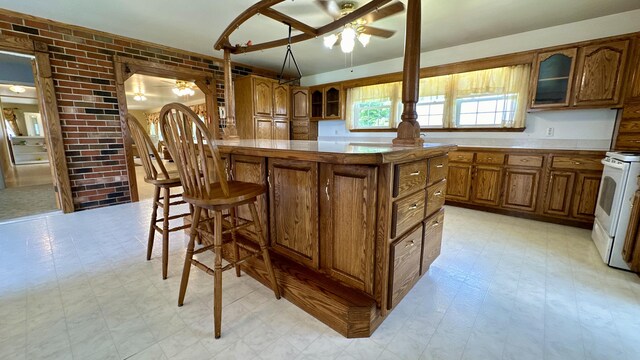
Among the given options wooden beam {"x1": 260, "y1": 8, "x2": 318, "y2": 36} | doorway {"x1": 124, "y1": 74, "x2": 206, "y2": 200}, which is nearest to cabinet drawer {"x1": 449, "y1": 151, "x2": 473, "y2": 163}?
wooden beam {"x1": 260, "y1": 8, "x2": 318, "y2": 36}

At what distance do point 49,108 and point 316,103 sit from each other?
4.03 meters

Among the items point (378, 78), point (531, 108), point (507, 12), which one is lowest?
point (531, 108)

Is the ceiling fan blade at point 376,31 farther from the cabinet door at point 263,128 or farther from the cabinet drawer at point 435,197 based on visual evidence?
Answer: the cabinet door at point 263,128

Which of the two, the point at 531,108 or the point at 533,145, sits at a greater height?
the point at 531,108

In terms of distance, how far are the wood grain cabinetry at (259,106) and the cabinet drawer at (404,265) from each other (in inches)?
154

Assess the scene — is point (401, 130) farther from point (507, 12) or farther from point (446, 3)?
point (507, 12)

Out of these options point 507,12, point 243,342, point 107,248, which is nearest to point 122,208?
point 107,248

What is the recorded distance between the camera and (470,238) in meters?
2.47

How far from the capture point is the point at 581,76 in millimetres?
2760

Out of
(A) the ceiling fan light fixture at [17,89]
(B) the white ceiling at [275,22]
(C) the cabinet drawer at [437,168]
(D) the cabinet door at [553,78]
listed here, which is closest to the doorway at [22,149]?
(A) the ceiling fan light fixture at [17,89]

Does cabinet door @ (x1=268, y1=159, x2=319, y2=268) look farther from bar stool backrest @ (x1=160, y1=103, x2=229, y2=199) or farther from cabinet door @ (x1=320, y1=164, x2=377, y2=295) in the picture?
bar stool backrest @ (x1=160, y1=103, x2=229, y2=199)

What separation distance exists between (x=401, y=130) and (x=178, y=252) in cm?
203

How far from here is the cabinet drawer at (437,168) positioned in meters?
1.59

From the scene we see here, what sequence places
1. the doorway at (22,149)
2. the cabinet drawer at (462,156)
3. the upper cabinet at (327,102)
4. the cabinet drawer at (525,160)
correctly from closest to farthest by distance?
the cabinet drawer at (525,160)
the cabinet drawer at (462,156)
the doorway at (22,149)
the upper cabinet at (327,102)
